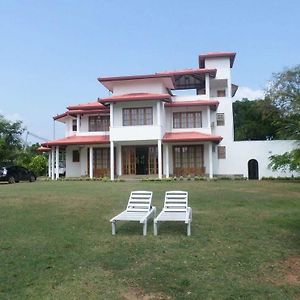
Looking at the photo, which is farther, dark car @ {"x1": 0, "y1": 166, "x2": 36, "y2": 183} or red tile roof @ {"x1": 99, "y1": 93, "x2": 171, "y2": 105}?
dark car @ {"x1": 0, "y1": 166, "x2": 36, "y2": 183}

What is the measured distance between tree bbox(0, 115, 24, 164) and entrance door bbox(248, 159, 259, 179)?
24.7 metres

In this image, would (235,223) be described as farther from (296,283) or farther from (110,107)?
(110,107)

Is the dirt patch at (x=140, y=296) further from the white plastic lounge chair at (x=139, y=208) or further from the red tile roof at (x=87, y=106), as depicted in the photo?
the red tile roof at (x=87, y=106)

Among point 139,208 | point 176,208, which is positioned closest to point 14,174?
point 139,208

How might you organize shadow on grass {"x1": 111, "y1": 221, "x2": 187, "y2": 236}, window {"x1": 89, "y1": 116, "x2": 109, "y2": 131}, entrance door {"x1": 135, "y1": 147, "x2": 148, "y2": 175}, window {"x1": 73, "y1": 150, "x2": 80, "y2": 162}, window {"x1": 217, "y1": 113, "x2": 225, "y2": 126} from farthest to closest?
1. window {"x1": 73, "y1": 150, "x2": 80, "y2": 162}
2. window {"x1": 217, "y1": 113, "x2": 225, "y2": 126}
3. window {"x1": 89, "y1": 116, "x2": 109, "y2": 131}
4. entrance door {"x1": 135, "y1": 147, "x2": 148, "y2": 175}
5. shadow on grass {"x1": 111, "y1": 221, "x2": 187, "y2": 236}

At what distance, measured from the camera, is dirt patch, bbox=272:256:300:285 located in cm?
608

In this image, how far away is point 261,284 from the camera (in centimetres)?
595

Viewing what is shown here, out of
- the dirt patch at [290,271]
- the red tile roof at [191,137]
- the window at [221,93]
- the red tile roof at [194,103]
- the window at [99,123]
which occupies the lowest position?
the dirt patch at [290,271]

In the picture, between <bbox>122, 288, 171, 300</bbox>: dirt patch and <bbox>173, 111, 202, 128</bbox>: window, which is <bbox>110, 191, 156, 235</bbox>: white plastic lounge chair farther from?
<bbox>173, 111, 202, 128</bbox>: window

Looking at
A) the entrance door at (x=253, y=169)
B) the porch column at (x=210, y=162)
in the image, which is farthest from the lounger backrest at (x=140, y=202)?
the entrance door at (x=253, y=169)

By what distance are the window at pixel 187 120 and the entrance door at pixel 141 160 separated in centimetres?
348

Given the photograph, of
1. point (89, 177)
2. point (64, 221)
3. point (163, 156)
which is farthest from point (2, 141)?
point (64, 221)

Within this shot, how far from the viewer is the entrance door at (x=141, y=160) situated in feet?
116

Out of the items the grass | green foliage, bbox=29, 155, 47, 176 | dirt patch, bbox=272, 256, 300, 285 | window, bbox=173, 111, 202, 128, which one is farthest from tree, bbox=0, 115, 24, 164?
dirt patch, bbox=272, 256, 300, 285
